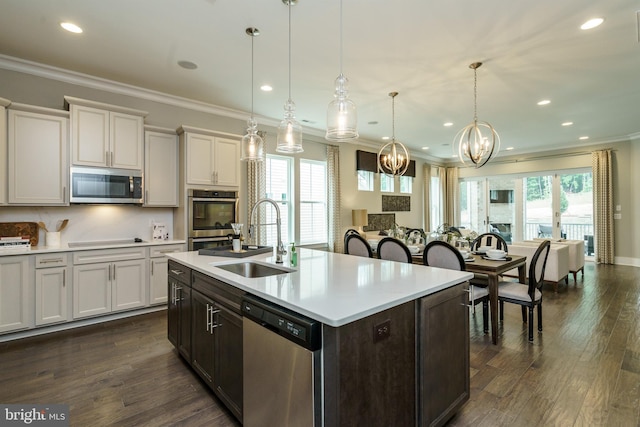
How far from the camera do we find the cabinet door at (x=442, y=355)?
162cm

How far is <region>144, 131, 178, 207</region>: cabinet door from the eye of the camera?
13.4ft

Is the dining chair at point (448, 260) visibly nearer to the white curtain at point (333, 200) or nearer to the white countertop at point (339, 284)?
the white countertop at point (339, 284)

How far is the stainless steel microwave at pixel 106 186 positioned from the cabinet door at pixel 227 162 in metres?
1.02

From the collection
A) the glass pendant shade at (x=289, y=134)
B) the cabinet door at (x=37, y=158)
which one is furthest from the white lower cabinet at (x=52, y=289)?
the glass pendant shade at (x=289, y=134)

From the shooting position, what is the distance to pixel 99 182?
11.9ft

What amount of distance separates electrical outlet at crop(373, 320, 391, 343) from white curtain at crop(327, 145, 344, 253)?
5.03 m

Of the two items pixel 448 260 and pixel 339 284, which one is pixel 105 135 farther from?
pixel 448 260

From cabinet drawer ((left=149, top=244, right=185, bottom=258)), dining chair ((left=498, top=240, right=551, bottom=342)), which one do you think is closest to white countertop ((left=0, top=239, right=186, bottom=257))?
cabinet drawer ((left=149, top=244, right=185, bottom=258))

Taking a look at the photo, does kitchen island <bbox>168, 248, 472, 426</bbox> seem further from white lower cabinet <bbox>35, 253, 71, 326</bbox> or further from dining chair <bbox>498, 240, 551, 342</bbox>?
white lower cabinet <bbox>35, 253, 71, 326</bbox>

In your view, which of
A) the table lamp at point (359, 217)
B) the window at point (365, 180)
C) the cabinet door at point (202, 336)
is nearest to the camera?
the cabinet door at point (202, 336)

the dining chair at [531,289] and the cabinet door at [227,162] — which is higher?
the cabinet door at [227,162]

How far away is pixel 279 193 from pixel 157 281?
2.62 meters

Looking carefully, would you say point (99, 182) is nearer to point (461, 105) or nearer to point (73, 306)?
point (73, 306)

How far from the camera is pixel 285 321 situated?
138 centimetres
